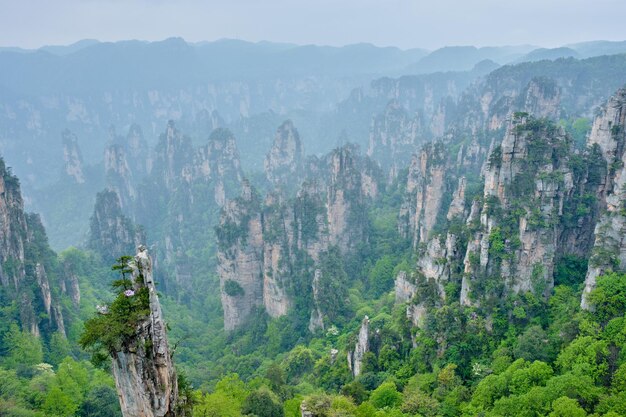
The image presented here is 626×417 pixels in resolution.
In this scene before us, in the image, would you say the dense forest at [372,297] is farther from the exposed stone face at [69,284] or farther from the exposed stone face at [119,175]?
the exposed stone face at [119,175]

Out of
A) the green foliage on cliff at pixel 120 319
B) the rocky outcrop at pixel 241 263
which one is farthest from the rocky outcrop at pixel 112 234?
the green foliage on cliff at pixel 120 319

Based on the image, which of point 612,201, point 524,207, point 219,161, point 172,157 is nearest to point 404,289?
point 524,207

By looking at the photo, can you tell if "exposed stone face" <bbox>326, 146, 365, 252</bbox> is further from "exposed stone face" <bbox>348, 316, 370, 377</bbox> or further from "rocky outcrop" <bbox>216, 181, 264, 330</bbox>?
"exposed stone face" <bbox>348, 316, 370, 377</bbox>

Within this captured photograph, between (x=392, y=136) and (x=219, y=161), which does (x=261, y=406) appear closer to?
(x=219, y=161)

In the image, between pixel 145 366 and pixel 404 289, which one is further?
pixel 404 289

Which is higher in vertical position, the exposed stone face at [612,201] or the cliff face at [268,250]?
the exposed stone face at [612,201]

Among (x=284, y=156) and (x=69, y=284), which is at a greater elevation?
(x=284, y=156)

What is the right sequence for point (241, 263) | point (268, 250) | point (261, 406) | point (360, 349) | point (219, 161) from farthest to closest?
1. point (219, 161)
2. point (241, 263)
3. point (268, 250)
4. point (360, 349)
5. point (261, 406)
